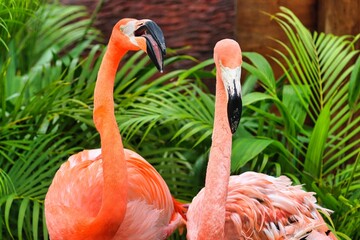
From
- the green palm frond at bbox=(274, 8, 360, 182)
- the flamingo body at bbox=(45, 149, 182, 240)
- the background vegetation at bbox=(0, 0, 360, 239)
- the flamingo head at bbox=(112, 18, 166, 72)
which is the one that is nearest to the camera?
the flamingo head at bbox=(112, 18, 166, 72)

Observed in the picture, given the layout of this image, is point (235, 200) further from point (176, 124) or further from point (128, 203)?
point (176, 124)

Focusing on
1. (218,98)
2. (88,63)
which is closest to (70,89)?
(88,63)

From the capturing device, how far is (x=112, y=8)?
19.3 feet

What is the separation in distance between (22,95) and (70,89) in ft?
1.42

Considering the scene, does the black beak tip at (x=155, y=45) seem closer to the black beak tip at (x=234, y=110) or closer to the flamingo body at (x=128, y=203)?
the black beak tip at (x=234, y=110)

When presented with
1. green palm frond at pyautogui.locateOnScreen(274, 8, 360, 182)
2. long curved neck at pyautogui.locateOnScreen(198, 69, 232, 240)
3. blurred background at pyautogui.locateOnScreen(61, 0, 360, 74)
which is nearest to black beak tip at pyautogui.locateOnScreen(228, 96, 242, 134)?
long curved neck at pyautogui.locateOnScreen(198, 69, 232, 240)

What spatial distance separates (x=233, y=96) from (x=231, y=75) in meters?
0.14

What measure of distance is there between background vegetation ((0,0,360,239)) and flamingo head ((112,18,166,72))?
838 mm

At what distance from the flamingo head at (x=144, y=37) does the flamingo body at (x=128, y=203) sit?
2.30 ft

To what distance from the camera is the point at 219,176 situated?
3637 millimetres

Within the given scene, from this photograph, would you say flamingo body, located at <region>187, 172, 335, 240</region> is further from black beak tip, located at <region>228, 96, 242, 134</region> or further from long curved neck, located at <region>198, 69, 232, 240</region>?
black beak tip, located at <region>228, 96, 242, 134</region>

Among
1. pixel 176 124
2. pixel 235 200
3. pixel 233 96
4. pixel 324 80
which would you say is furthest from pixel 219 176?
pixel 324 80

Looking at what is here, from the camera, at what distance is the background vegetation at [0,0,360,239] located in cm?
468

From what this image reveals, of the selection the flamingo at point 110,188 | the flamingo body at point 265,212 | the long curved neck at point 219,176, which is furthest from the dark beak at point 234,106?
the flamingo body at point 265,212
